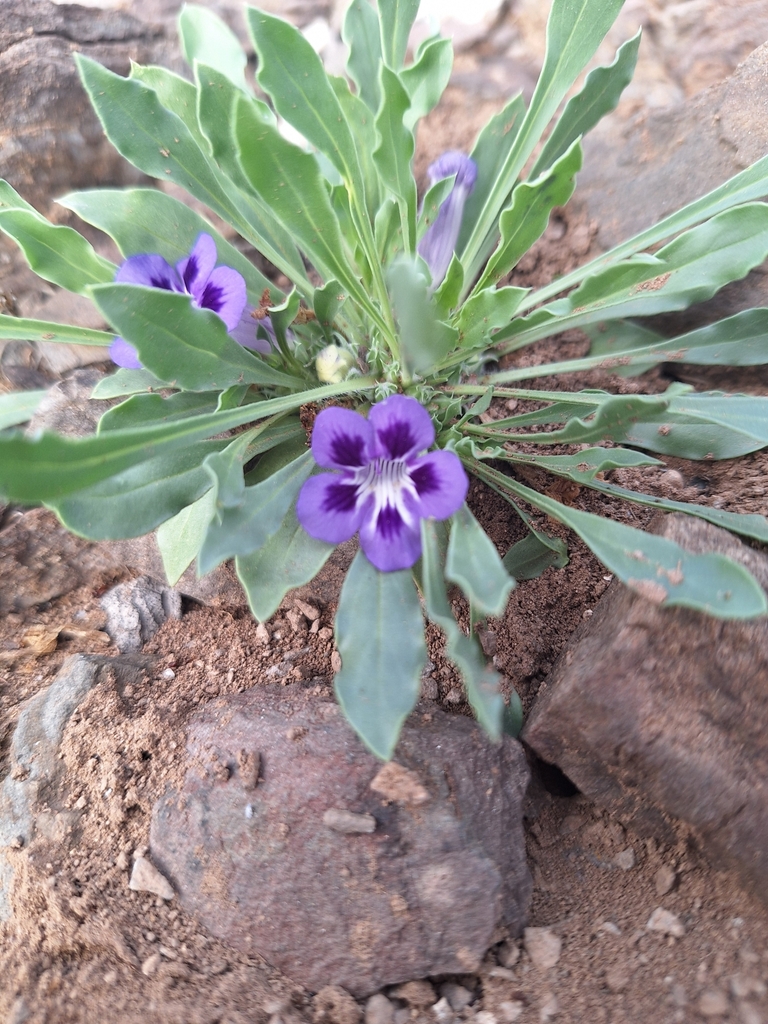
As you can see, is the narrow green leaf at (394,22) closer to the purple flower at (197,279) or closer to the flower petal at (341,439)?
the purple flower at (197,279)

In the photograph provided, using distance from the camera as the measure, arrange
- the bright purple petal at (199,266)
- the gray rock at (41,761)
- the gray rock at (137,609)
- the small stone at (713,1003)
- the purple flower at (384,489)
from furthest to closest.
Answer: the gray rock at (137,609), the bright purple petal at (199,266), the gray rock at (41,761), the purple flower at (384,489), the small stone at (713,1003)

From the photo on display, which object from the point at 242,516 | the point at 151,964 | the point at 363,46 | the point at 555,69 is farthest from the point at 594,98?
the point at 151,964

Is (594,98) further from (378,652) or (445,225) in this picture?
(378,652)

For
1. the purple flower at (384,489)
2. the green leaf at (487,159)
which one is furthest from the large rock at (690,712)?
the green leaf at (487,159)

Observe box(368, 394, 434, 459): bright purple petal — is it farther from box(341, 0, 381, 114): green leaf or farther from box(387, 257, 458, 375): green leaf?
box(341, 0, 381, 114): green leaf

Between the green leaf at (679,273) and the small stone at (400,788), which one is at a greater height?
the green leaf at (679,273)

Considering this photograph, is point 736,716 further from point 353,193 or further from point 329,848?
point 353,193

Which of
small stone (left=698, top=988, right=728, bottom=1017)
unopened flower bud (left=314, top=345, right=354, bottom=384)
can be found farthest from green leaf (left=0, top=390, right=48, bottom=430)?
small stone (left=698, top=988, right=728, bottom=1017)
